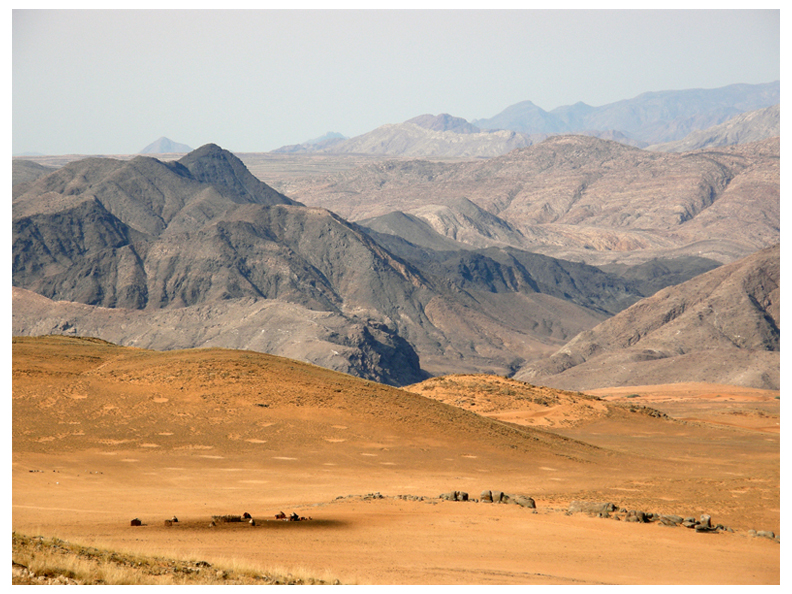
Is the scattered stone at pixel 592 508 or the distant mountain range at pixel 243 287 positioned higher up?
the distant mountain range at pixel 243 287

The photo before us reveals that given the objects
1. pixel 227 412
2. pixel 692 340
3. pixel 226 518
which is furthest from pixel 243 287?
pixel 226 518

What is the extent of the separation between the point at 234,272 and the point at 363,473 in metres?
91.4

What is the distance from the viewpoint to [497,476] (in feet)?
107

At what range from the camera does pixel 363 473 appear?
1220 inches

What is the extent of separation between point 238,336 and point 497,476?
6766cm

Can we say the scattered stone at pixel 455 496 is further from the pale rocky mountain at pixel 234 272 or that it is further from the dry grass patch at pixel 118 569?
the pale rocky mountain at pixel 234 272

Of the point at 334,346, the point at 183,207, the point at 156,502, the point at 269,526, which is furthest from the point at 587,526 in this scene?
the point at 183,207

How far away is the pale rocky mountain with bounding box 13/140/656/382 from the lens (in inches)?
4564

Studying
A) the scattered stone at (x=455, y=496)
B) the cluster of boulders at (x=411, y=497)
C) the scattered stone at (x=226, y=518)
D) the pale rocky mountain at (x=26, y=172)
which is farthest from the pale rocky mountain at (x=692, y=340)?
Answer: the pale rocky mountain at (x=26, y=172)

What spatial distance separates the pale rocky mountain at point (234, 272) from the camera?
11594 cm

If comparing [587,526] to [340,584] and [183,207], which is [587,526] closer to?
[340,584]

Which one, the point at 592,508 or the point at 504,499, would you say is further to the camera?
the point at 504,499

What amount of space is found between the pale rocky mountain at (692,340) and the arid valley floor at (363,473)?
35.0 m

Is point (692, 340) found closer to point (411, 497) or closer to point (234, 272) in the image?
point (234, 272)
